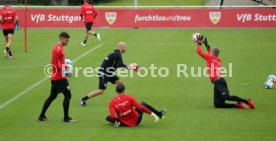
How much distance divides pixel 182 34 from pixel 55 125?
20747mm

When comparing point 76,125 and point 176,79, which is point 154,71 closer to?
point 176,79

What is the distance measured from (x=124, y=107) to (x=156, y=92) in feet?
17.5

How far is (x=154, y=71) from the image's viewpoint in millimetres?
25062

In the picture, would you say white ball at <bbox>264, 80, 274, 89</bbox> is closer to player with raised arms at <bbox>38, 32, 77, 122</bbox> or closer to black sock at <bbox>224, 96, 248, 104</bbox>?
black sock at <bbox>224, 96, 248, 104</bbox>

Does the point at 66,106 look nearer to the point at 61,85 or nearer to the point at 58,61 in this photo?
the point at 61,85

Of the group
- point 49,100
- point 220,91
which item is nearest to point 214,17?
point 220,91

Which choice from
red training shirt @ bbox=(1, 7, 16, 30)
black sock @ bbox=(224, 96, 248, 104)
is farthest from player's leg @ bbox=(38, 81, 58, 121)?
red training shirt @ bbox=(1, 7, 16, 30)

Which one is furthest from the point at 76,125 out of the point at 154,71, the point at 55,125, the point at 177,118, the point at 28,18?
the point at 28,18

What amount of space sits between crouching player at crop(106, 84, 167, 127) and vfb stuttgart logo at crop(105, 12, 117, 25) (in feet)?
76.3

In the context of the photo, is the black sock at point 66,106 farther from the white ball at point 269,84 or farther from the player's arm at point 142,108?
the white ball at point 269,84

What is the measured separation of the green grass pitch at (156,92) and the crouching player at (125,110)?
244 mm

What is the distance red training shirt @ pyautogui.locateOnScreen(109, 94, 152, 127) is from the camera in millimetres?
15719

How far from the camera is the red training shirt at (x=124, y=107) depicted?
15.7 m

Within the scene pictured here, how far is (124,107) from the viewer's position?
51.8ft
